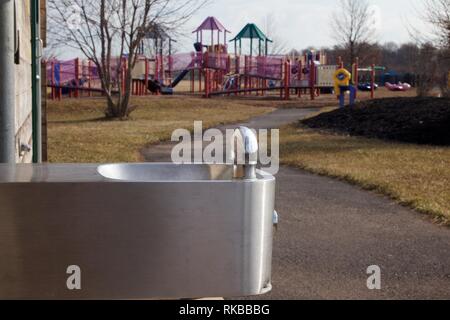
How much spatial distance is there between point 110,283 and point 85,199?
0.30m

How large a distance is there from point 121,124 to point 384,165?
1220 centimetres

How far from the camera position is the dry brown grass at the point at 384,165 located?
8.46 m

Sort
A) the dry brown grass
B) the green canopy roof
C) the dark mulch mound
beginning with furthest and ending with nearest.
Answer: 1. the green canopy roof
2. the dark mulch mound
3. the dry brown grass

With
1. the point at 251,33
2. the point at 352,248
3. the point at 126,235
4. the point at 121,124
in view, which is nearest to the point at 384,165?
the point at 352,248

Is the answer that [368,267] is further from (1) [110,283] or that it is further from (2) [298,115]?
(2) [298,115]

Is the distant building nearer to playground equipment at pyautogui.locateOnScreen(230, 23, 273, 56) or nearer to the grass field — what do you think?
the grass field

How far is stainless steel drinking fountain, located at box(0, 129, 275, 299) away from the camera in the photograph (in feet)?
8.04

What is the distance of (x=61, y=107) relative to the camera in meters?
29.6

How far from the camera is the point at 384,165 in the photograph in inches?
450

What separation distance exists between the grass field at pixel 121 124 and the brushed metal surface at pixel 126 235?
9256 mm

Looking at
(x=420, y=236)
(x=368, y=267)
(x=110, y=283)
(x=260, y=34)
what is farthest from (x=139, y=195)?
(x=260, y=34)

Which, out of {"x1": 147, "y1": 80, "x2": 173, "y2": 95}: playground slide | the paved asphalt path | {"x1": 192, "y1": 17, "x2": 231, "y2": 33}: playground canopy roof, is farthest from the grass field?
{"x1": 192, "y1": 17, "x2": 231, "y2": 33}: playground canopy roof

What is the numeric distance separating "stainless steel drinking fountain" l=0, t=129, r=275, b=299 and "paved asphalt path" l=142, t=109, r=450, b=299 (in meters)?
2.24
